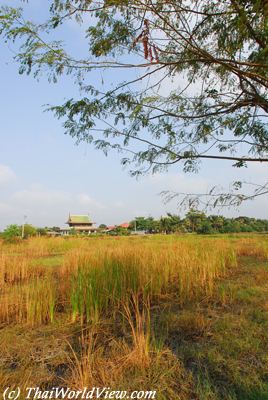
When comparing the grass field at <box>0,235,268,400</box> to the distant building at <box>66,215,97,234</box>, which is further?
the distant building at <box>66,215,97,234</box>

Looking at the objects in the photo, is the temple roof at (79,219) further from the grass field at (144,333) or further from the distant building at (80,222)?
the grass field at (144,333)

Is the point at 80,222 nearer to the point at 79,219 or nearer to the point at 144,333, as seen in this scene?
the point at 79,219

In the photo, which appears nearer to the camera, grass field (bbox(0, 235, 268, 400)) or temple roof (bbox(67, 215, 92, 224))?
grass field (bbox(0, 235, 268, 400))

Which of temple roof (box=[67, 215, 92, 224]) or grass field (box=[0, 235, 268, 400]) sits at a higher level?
temple roof (box=[67, 215, 92, 224])

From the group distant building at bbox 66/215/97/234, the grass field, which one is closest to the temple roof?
distant building at bbox 66/215/97/234

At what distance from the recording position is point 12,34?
9.02 ft

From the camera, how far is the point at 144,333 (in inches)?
109

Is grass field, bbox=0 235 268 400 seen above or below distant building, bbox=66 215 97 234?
below

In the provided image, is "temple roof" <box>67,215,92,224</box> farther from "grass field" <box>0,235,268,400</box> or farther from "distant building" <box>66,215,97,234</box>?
"grass field" <box>0,235,268,400</box>

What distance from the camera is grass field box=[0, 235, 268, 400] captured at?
80.1 inches

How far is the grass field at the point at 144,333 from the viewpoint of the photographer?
2.04 meters

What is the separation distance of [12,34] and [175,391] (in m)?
3.05

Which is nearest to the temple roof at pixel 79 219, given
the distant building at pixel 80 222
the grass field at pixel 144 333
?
the distant building at pixel 80 222

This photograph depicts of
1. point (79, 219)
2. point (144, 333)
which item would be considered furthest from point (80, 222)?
point (144, 333)
